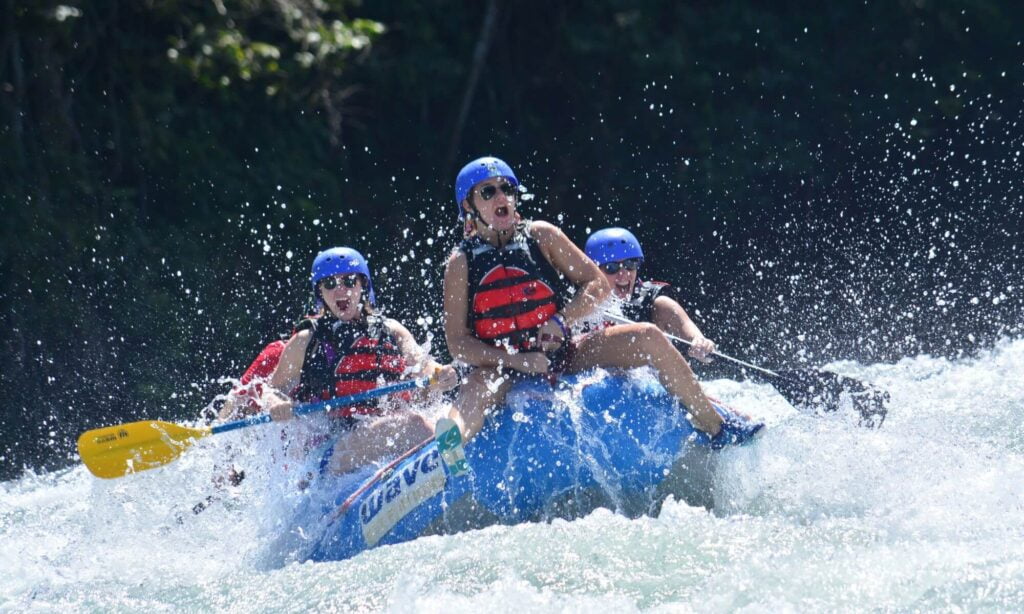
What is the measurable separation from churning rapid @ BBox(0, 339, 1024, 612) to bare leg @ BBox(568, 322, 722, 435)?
217 millimetres

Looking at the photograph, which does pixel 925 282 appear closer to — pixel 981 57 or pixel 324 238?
pixel 981 57

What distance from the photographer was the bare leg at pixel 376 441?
546cm

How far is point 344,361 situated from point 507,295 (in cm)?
91

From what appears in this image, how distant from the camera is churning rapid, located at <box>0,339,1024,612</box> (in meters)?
4.01

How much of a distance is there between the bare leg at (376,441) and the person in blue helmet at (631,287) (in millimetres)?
1083

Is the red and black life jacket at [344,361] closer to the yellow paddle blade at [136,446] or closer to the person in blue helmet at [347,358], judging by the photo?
the person in blue helmet at [347,358]

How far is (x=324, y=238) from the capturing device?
9.40 m

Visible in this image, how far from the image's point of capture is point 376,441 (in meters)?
5.49

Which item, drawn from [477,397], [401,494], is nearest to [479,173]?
[477,397]

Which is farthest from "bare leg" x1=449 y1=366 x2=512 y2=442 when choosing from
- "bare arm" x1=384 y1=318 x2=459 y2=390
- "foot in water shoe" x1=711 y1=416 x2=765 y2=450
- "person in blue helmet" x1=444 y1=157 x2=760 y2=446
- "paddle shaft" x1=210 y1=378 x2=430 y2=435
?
"foot in water shoe" x1=711 y1=416 x2=765 y2=450

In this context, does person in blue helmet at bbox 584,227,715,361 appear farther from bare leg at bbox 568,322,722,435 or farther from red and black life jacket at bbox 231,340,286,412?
red and black life jacket at bbox 231,340,286,412

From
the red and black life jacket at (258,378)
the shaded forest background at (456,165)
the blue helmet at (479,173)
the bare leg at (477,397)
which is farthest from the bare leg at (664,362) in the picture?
the shaded forest background at (456,165)

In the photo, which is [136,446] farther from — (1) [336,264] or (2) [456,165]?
(2) [456,165]

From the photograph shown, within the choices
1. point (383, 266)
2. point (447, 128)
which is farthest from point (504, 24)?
point (383, 266)
